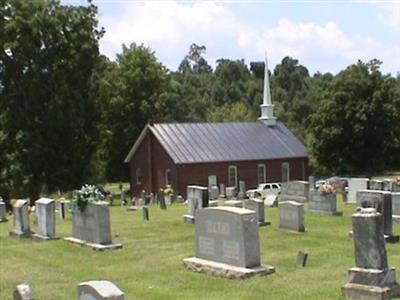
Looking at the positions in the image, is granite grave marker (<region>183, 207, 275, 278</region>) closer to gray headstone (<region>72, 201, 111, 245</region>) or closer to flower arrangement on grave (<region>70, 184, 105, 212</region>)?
gray headstone (<region>72, 201, 111, 245</region>)

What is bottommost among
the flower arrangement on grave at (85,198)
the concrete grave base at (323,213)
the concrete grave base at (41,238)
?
the concrete grave base at (41,238)

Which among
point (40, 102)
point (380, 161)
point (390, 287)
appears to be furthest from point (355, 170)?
point (390, 287)

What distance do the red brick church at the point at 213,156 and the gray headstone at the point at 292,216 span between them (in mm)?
27210

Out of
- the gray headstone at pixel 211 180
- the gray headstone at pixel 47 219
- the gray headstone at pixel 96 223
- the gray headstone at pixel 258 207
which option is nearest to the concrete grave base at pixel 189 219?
the gray headstone at pixel 258 207

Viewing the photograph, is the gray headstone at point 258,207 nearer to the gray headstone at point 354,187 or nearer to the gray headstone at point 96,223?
the gray headstone at point 96,223

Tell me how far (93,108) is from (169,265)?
35.1 m

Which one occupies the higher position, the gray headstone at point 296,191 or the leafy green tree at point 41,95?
the leafy green tree at point 41,95

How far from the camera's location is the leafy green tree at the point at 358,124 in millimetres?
63734

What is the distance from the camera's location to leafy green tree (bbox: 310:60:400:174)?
63.7m

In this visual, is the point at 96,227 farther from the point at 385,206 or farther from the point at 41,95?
the point at 41,95

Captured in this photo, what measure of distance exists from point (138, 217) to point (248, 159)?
24.2 metres

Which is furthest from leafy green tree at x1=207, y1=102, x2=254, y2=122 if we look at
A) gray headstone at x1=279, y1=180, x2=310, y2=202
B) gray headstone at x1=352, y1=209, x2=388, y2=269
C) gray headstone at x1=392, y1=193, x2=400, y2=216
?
gray headstone at x1=352, y1=209, x2=388, y2=269

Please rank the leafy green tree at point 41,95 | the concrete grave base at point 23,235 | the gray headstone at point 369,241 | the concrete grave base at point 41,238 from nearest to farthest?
the gray headstone at point 369,241 → the concrete grave base at point 41,238 → the concrete grave base at point 23,235 → the leafy green tree at point 41,95

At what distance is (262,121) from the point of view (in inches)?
2211
